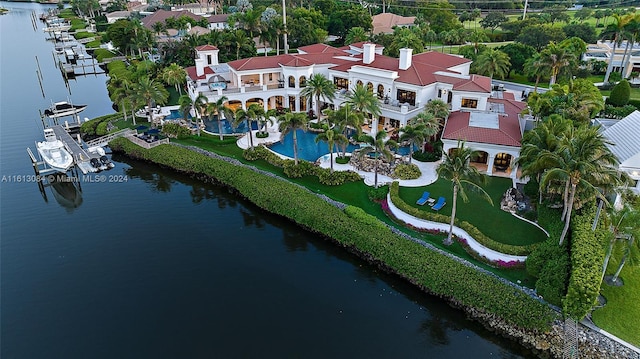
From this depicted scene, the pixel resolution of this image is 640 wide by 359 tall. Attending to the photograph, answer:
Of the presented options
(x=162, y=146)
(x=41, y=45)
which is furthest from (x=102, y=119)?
(x=41, y=45)

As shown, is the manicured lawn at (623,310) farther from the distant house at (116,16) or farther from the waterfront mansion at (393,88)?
the distant house at (116,16)

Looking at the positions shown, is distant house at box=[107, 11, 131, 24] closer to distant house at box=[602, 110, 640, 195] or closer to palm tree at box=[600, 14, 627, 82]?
palm tree at box=[600, 14, 627, 82]

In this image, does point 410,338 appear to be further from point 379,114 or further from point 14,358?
point 379,114

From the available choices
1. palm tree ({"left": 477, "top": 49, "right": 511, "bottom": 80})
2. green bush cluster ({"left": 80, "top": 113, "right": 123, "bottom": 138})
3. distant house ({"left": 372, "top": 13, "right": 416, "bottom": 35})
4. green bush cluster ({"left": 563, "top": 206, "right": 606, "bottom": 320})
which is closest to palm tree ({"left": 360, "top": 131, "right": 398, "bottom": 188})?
green bush cluster ({"left": 563, "top": 206, "right": 606, "bottom": 320})

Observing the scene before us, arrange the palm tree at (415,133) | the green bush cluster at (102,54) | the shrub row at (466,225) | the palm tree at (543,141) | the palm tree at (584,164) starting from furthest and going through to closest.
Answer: the green bush cluster at (102,54) → the palm tree at (415,133) → the palm tree at (543,141) → the shrub row at (466,225) → the palm tree at (584,164)

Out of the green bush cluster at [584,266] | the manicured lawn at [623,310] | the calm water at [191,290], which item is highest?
the green bush cluster at [584,266]

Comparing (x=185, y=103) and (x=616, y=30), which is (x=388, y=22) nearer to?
(x=616, y=30)

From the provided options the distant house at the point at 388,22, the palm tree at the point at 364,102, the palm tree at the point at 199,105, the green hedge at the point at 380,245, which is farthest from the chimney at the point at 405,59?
the distant house at the point at 388,22

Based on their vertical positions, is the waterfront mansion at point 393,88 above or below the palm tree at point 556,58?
below
